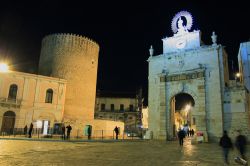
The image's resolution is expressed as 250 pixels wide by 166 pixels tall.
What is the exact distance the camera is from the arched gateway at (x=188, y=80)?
22031 millimetres

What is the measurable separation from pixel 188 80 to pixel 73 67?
1895cm

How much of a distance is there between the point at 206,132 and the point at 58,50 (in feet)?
81.4

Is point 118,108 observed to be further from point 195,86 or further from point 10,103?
point 195,86

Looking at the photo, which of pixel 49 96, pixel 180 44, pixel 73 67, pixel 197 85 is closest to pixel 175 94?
pixel 197 85

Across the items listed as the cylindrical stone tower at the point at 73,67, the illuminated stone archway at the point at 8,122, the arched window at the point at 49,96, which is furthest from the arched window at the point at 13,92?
the cylindrical stone tower at the point at 73,67

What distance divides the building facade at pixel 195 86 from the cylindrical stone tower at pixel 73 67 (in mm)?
13266

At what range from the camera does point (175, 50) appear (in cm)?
2562

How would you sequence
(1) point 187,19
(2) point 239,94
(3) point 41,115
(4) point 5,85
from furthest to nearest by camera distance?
1. (3) point 41,115
2. (4) point 5,85
3. (1) point 187,19
4. (2) point 239,94

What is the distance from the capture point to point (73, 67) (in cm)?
3584

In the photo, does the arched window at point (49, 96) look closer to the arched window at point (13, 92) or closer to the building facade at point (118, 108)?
the arched window at point (13, 92)

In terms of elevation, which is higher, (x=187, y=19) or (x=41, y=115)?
(x=187, y=19)

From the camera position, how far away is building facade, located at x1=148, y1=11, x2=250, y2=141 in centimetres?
2133

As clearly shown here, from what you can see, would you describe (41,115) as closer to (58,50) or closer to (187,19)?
(58,50)

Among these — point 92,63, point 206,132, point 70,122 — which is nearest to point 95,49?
point 92,63
